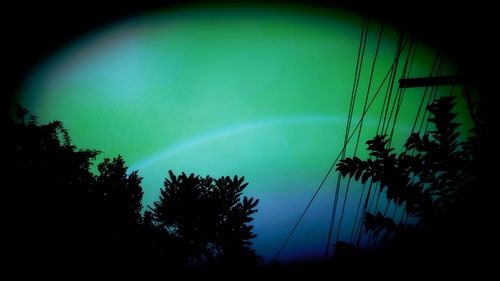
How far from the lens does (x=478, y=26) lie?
2953mm

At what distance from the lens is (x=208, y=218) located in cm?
546

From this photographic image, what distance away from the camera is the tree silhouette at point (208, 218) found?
17.1 ft

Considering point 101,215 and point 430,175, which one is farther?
point 101,215

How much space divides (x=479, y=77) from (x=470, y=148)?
2.11 ft

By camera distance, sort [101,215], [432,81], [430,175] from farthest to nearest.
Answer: [101,215], [432,81], [430,175]

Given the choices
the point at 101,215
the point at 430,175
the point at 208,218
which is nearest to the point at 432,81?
the point at 430,175

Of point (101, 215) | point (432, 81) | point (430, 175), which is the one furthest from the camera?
point (101, 215)

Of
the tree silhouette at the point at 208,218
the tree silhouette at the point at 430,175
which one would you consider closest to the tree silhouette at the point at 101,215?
the tree silhouette at the point at 208,218

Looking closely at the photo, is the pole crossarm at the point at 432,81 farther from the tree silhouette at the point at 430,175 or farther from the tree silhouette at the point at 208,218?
→ the tree silhouette at the point at 208,218

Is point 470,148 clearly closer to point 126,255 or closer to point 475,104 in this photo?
point 475,104

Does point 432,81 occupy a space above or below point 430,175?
above

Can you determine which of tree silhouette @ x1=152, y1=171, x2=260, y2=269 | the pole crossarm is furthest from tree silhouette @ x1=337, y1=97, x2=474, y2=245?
tree silhouette @ x1=152, y1=171, x2=260, y2=269

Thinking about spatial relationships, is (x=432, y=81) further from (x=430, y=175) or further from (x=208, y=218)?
(x=208, y=218)

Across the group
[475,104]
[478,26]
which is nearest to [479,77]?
[475,104]
